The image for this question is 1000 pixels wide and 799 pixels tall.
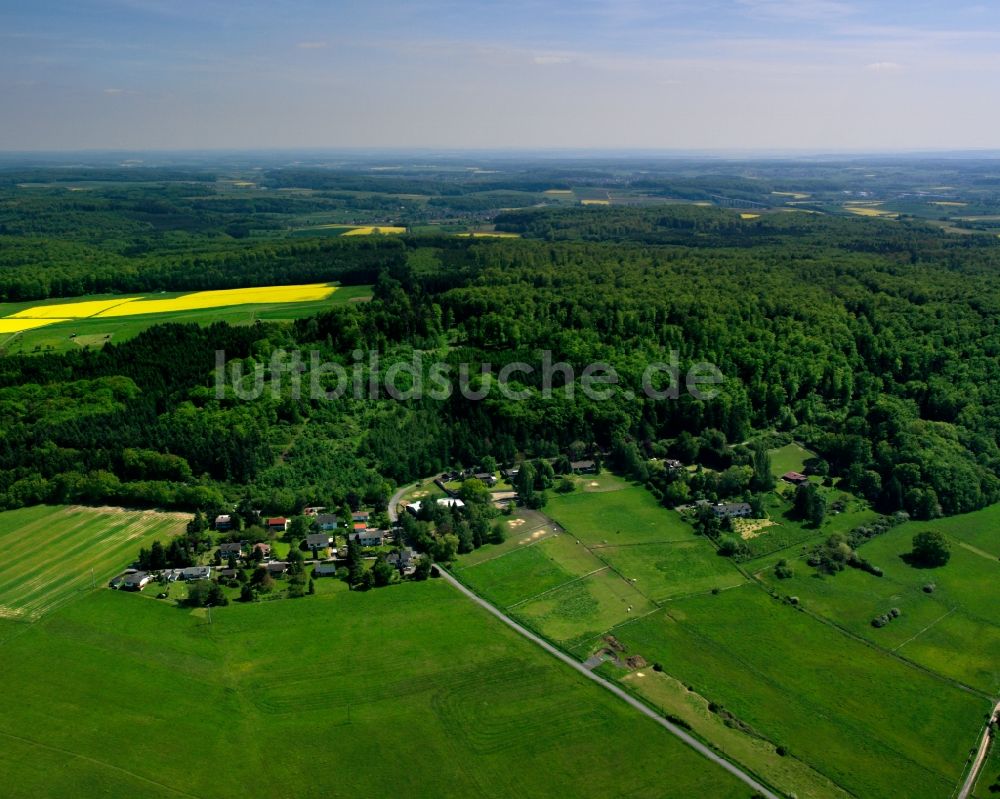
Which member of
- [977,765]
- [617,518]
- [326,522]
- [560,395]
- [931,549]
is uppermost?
[560,395]

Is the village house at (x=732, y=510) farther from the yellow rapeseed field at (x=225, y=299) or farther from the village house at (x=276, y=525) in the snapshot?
the yellow rapeseed field at (x=225, y=299)

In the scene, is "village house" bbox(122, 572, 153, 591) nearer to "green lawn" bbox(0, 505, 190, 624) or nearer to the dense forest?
"green lawn" bbox(0, 505, 190, 624)

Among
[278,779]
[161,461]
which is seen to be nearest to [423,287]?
[161,461]

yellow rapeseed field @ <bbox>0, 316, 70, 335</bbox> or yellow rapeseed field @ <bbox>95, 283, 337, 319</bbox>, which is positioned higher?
yellow rapeseed field @ <bbox>95, 283, 337, 319</bbox>

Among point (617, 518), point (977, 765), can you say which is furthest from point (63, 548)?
point (977, 765)

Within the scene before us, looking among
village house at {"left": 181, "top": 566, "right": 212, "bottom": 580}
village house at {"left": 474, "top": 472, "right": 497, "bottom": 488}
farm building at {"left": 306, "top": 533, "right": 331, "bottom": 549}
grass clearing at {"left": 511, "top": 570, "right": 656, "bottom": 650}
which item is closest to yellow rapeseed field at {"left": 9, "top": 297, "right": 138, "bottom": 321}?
village house at {"left": 474, "top": 472, "right": 497, "bottom": 488}

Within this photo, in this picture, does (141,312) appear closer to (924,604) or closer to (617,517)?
(617,517)
